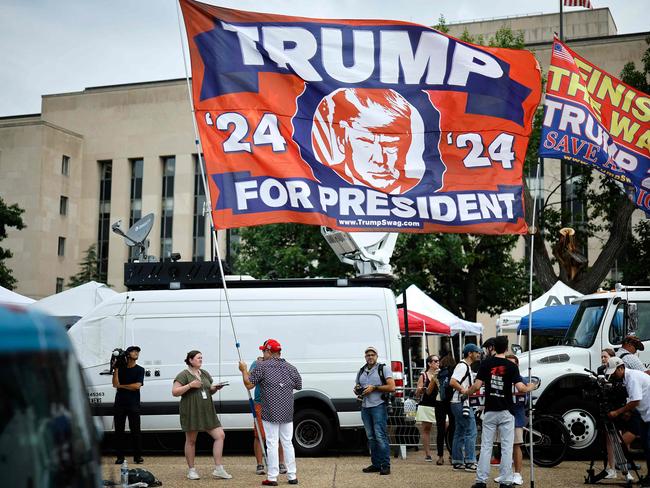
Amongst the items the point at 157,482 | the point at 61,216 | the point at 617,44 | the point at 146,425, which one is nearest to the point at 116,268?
the point at 61,216

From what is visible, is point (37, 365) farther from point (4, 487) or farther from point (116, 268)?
point (116, 268)

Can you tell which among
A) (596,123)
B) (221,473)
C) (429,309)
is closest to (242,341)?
(221,473)

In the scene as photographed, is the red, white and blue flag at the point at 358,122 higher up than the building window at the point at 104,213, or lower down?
→ lower down

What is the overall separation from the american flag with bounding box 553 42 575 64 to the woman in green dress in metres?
6.17

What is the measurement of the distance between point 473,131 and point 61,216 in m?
56.7

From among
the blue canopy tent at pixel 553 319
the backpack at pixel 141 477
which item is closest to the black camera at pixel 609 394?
the backpack at pixel 141 477

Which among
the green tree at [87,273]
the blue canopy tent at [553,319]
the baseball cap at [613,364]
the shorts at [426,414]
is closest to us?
the baseball cap at [613,364]

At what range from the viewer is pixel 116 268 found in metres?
63.7

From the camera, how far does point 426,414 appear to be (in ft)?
46.1

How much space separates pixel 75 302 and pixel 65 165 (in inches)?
1816

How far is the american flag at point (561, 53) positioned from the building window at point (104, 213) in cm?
5686

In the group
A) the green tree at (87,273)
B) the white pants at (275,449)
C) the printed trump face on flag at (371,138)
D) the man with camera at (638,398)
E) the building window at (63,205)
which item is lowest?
the white pants at (275,449)

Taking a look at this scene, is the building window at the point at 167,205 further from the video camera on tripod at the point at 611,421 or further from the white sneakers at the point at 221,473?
the video camera on tripod at the point at 611,421

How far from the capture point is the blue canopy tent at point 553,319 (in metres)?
19.3
